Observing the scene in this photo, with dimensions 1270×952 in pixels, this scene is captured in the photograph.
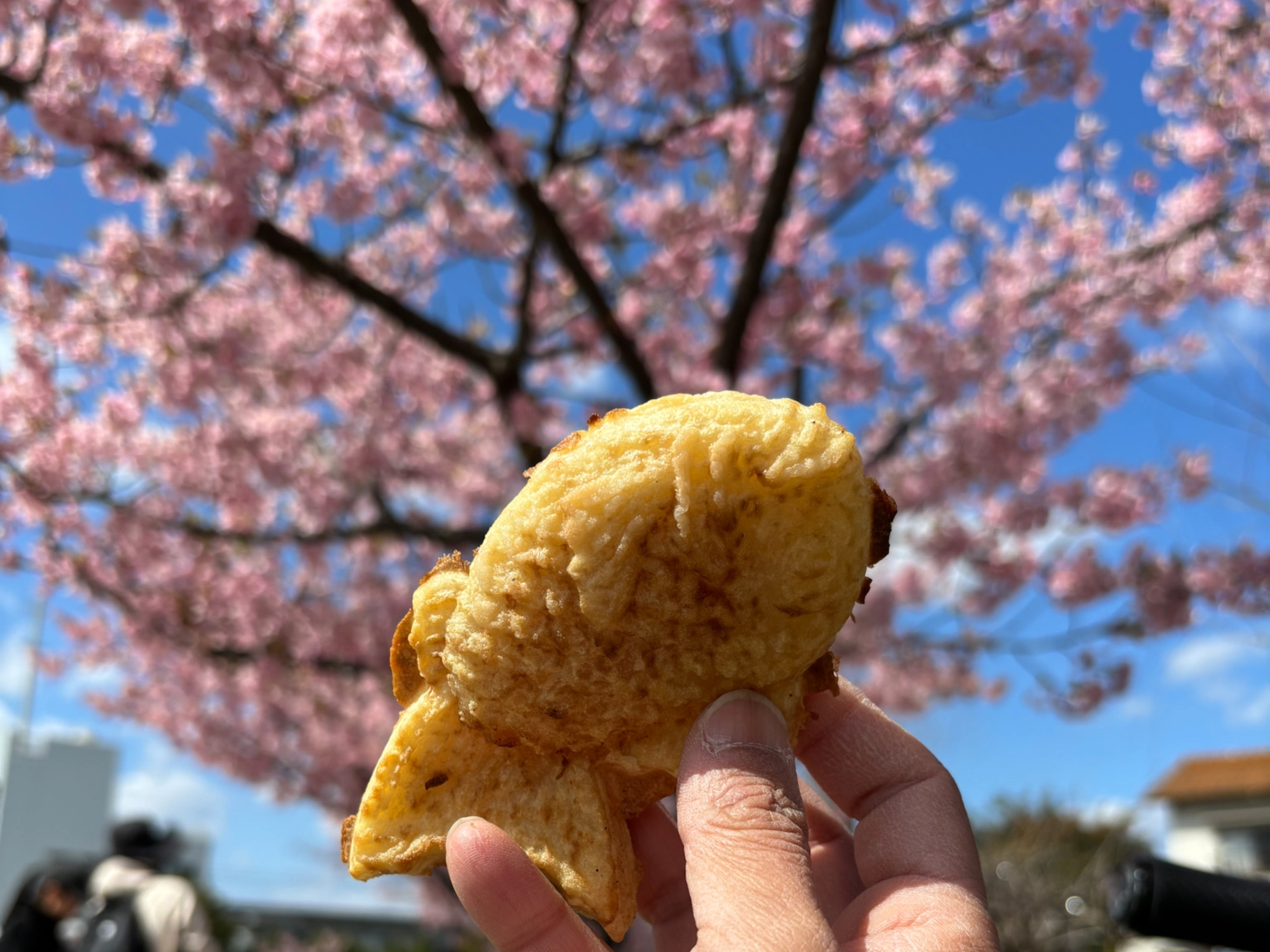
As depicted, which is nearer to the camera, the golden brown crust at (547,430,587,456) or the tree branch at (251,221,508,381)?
the golden brown crust at (547,430,587,456)

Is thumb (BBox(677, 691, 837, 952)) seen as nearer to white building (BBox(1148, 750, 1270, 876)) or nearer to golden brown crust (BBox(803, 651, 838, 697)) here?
golden brown crust (BBox(803, 651, 838, 697))

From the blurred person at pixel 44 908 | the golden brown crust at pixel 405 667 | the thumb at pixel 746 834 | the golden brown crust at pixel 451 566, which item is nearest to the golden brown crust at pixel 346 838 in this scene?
the golden brown crust at pixel 405 667

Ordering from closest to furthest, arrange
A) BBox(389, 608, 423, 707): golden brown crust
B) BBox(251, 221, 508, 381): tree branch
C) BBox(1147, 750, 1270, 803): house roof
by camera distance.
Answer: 1. BBox(389, 608, 423, 707): golden brown crust
2. BBox(251, 221, 508, 381): tree branch
3. BBox(1147, 750, 1270, 803): house roof

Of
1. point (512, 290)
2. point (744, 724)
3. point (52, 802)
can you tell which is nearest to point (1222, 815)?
point (512, 290)

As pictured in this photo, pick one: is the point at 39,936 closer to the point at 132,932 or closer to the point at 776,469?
the point at 132,932

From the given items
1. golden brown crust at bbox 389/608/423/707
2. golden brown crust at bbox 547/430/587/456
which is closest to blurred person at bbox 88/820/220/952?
golden brown crust at bbox 389/608/423/707

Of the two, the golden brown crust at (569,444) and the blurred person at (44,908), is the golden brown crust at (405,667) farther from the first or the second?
the blurred person at (44,908)
